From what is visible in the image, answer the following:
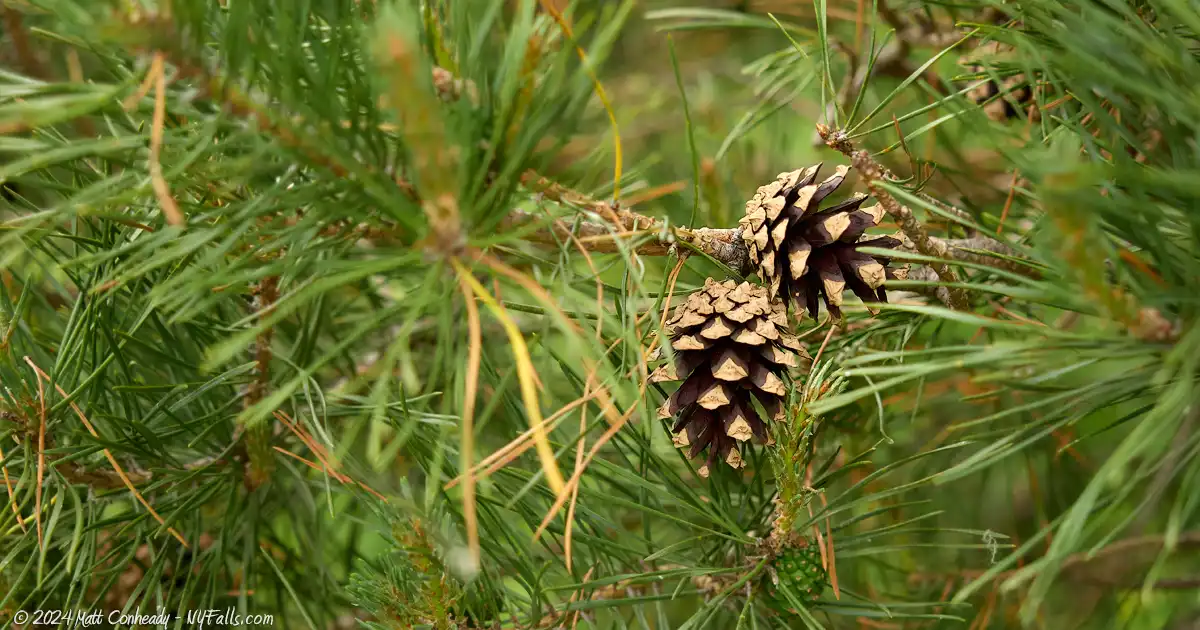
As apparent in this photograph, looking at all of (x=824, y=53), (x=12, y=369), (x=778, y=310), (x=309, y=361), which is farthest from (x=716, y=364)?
(x=12, y=369)

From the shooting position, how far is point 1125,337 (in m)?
0.35

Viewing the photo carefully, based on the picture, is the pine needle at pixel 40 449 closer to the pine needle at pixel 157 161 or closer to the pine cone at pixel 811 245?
the pine needle at pixel 157 161

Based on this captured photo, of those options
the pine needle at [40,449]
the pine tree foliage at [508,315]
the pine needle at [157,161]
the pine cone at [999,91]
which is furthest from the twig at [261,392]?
the pine cone at [999,91]

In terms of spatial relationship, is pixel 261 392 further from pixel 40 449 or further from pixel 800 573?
pixel 800 573

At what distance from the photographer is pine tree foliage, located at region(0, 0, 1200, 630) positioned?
34cm

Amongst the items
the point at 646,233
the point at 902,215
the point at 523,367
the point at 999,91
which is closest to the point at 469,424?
the point at 523,367

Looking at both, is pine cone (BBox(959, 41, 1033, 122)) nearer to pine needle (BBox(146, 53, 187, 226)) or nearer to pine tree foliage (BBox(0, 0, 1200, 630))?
pine tree foliage (BBox(0, 0, 1200, 630))

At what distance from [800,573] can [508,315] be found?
253mm

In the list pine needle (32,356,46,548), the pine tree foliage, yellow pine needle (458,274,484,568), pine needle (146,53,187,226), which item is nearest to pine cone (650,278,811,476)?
the pine tree foliage

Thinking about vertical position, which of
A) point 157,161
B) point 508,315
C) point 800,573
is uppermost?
point 157,161

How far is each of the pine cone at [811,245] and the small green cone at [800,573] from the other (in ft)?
0.53

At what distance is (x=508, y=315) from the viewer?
55 centimetres

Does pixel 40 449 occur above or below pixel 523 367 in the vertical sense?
below

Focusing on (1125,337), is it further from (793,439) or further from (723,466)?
(723,466)
